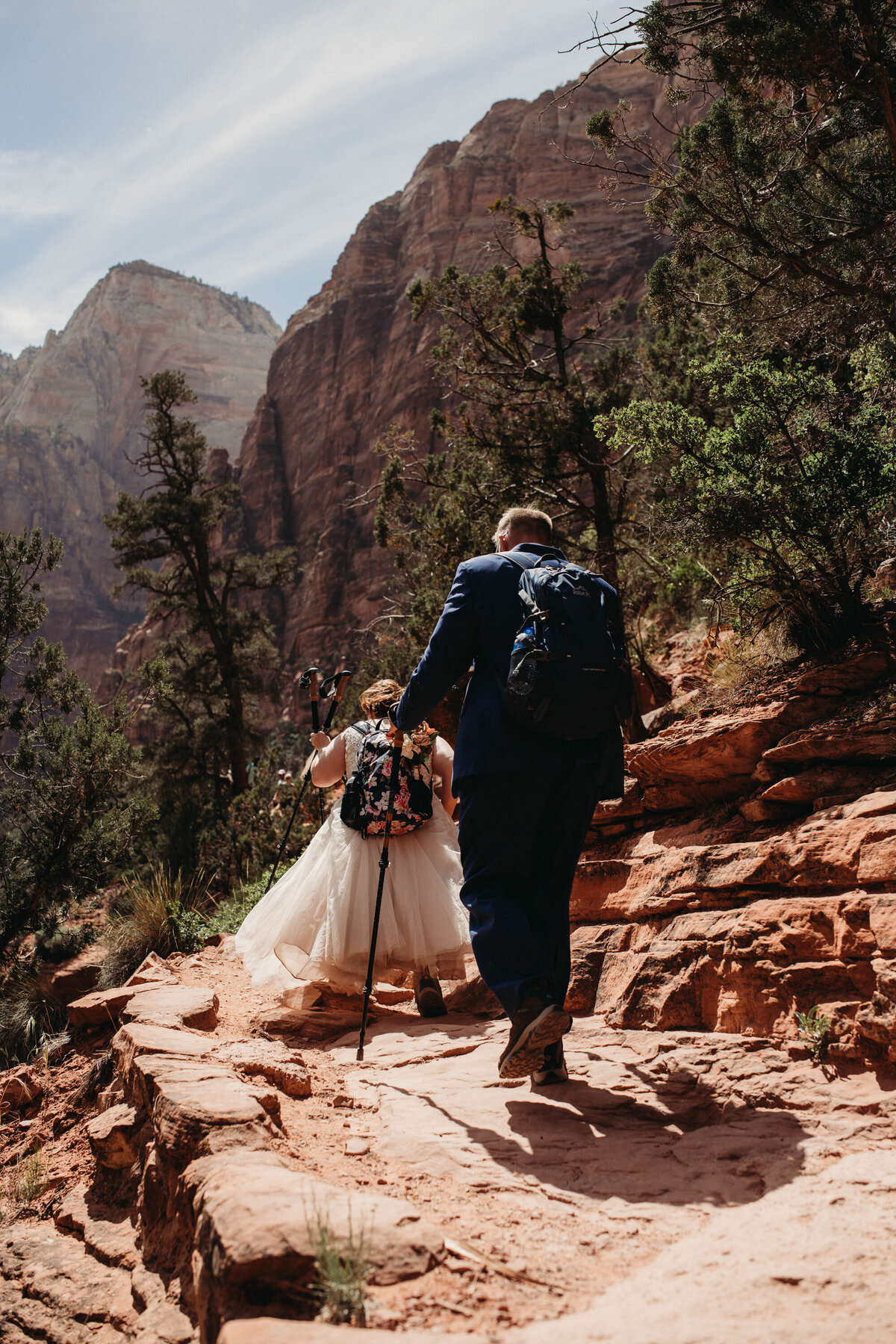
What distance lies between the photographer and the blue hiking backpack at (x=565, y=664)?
292cm

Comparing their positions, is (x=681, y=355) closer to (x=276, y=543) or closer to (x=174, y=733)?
(x=174, y=733)

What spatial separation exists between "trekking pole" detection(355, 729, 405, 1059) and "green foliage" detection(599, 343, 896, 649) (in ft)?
7.70

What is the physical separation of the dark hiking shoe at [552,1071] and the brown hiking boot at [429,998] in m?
1.63

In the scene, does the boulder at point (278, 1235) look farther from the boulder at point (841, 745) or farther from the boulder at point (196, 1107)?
the boulder at point (841, 745)

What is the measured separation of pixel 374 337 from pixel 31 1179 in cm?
5452

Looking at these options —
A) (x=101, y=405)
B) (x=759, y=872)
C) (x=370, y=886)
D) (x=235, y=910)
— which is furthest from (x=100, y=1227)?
(x=101, y=405)

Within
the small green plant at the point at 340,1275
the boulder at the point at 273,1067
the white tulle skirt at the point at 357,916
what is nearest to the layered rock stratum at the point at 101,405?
the white tulle skirt at the point at 357,916

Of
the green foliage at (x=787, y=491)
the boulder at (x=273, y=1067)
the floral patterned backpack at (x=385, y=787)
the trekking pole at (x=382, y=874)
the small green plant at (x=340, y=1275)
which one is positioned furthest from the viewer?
the green foliage at (x=787, y=491)

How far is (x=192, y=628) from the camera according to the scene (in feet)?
64.2

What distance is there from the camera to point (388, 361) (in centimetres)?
5097

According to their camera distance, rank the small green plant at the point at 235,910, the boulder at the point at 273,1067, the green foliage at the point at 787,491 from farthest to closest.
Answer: the small green plant at the point at 235,910
the green foliage at the point at 787,491
the boulder at the point at 273,1067

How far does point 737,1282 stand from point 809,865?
199 centimetres

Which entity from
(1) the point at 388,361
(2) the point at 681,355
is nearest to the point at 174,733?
(2) the point at 681,355

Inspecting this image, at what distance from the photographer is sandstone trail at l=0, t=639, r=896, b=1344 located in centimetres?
164
